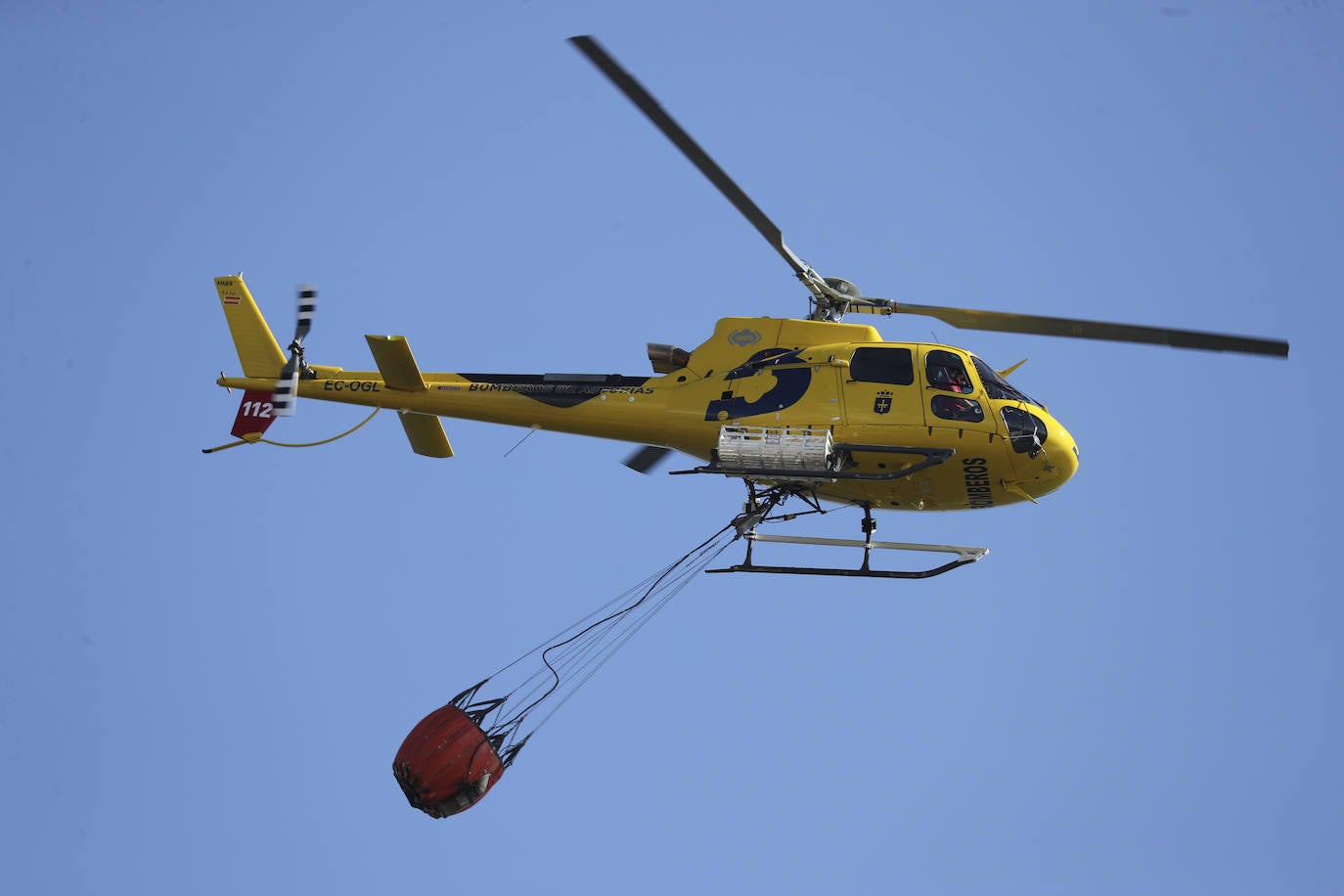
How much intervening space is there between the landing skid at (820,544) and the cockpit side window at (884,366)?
62.4 inches

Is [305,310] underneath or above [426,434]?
above

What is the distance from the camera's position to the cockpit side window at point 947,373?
16.9 meters

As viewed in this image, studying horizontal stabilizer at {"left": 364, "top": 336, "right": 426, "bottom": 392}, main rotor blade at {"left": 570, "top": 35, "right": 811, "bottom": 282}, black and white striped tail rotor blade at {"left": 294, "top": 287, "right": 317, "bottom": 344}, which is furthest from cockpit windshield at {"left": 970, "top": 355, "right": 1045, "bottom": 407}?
→ black and white striped tail rotor blade at {"left": 294, "top": 287, "right": 317, "bottom": 344}

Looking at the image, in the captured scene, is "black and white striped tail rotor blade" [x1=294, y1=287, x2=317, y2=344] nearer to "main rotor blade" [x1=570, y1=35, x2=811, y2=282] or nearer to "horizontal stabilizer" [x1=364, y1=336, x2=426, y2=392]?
"horizontal stabilizer" [x1=364, y1=336, x2=426, y2=392]

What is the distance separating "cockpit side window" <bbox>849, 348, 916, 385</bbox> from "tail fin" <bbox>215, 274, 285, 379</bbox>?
7181mm

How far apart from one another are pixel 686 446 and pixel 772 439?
135 centimetres

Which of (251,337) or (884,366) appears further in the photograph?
(251,337)

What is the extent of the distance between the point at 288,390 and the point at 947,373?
7.61 m

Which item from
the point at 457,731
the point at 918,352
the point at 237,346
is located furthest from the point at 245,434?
the point at 918,352

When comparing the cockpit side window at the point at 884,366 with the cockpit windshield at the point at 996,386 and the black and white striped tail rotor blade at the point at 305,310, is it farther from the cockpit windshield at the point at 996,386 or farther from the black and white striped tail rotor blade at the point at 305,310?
the black and white striped tail rotor blade at the point at 305,310

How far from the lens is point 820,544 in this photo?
17.8 m

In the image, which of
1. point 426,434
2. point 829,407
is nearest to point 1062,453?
point 829,407

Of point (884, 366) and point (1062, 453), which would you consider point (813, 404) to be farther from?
point (1062, 453)

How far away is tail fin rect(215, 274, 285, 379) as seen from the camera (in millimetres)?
19828
